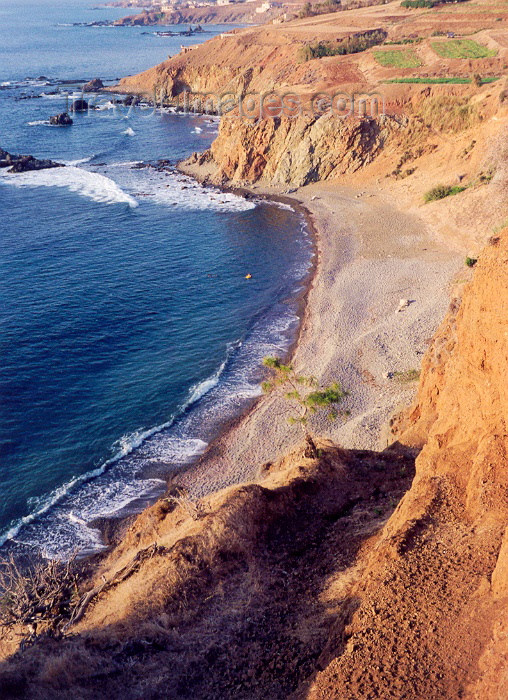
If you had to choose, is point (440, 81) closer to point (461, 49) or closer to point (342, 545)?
point (461, 49)

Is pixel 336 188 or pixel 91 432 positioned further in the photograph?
pixel 336 188

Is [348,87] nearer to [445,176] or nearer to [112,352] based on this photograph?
[445,176]

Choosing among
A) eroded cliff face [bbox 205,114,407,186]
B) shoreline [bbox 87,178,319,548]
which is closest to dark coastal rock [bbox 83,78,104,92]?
eroded cliff face [bbox 205,114,407,186]

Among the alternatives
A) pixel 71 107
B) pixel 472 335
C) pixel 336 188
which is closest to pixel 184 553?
pixel 472 335

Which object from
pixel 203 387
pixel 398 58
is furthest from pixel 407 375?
pixel 398 58

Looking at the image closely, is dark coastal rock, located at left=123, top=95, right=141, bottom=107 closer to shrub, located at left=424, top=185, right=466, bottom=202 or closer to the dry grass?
the dry grass

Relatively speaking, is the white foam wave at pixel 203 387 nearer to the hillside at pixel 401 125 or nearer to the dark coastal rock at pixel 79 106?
the hillside at pixel 401 125
